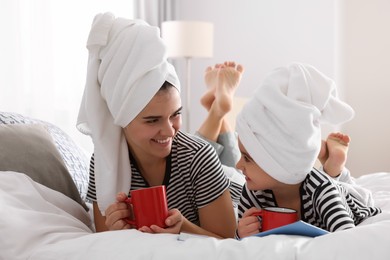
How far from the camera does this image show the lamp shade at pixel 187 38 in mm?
4384

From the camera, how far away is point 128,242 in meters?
1.08

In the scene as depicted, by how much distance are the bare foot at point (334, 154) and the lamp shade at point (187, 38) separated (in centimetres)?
255

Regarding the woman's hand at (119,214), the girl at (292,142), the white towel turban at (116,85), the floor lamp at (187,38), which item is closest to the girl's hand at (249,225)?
the girl at (292,142)

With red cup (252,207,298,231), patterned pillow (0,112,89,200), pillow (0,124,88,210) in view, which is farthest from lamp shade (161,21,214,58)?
red cup (252,207,298,231)

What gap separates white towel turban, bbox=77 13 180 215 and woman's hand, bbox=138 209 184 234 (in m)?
0.29

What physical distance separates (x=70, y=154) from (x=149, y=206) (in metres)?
0.72

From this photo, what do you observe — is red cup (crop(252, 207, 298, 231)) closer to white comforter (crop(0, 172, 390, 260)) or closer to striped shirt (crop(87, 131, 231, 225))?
white comforter (crop(0, 172, 390, 260))

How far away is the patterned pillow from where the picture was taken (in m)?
1.83

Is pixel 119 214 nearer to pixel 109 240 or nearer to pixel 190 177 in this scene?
pixel 109 240

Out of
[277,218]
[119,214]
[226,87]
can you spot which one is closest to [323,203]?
[277,218]

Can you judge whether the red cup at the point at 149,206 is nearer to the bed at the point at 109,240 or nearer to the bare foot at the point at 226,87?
the bed at the point at 109,240

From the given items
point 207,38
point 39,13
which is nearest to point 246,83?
point 207,38

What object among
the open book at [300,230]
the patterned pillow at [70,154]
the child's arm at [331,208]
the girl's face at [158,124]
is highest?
the girl's face at [158,124]

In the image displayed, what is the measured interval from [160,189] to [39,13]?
8.08 feet
